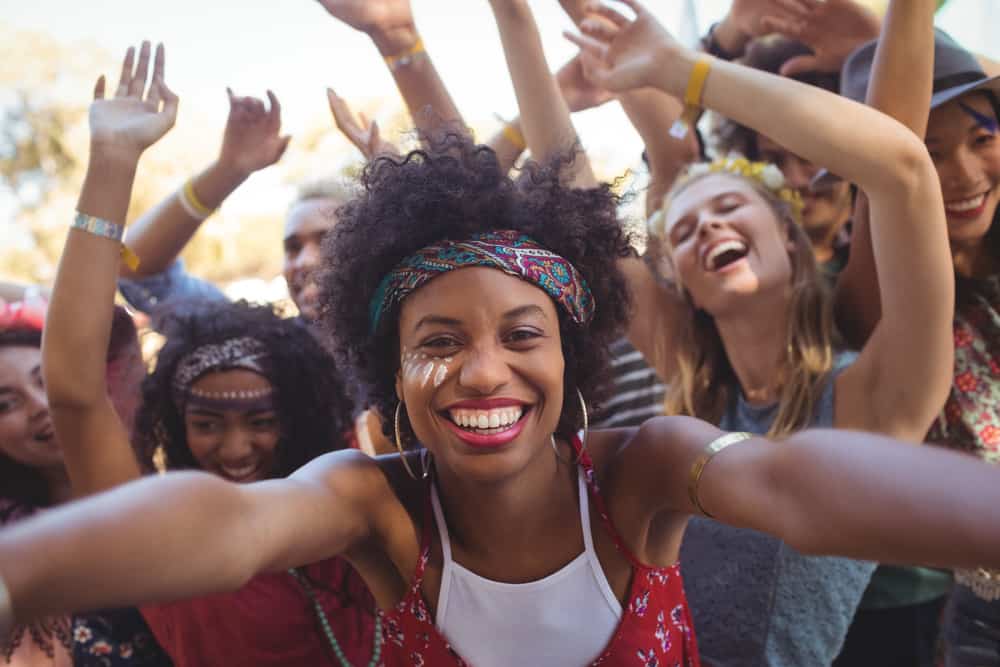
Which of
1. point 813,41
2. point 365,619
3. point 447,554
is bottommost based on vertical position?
point 365,619

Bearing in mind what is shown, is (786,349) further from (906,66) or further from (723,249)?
(906,66)

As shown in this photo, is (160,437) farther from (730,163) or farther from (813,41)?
(813,41)

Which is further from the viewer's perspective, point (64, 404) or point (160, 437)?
point (160, 437)

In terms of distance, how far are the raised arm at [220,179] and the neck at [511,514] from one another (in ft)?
6.07

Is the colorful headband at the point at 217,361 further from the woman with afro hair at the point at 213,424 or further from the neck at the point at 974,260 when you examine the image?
the neck at the point at 974,260

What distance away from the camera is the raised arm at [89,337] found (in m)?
2.16

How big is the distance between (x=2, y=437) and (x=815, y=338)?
99.2 inches

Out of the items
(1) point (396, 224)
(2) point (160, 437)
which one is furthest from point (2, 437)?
(1) point (396, 224)

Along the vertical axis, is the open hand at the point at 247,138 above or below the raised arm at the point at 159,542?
above

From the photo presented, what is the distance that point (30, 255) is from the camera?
688 inches

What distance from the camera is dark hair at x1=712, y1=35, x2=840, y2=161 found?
321 cm

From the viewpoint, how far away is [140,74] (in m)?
2.70

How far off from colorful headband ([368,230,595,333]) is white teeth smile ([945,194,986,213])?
4.52 feet

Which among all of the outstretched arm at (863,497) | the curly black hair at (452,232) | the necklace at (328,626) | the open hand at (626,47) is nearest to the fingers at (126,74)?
the curly black hair at (452,232)
